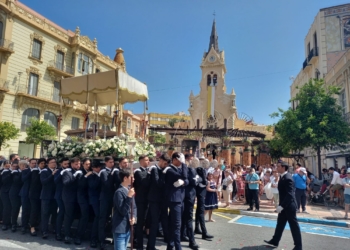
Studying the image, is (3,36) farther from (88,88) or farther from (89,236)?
(89,236)

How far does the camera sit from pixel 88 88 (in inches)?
372

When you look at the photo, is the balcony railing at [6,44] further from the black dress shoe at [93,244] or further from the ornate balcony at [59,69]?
the black dress shoe at [93,244]

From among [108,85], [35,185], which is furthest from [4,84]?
[35,185]

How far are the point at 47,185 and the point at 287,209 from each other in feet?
18.1

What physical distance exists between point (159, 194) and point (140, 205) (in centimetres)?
49

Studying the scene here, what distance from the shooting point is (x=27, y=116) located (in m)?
22.9

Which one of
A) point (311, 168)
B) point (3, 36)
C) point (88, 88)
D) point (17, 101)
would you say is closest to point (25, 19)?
point (3, 36)

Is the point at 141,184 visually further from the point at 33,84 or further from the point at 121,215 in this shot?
the point at 33,84

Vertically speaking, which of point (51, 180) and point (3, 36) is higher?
point (3, 36)

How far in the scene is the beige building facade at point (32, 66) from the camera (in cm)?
2120

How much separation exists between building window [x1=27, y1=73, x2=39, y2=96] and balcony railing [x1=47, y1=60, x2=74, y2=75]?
1.80 metres

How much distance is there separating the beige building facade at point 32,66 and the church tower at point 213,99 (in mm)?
23746

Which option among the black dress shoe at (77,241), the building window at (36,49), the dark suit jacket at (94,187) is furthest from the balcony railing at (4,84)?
the black dress shoe at (77,241)

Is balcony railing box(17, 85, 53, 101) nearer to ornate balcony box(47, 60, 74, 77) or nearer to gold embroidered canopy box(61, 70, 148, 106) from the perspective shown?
ornate balcony box(47, 60, 74, 77)
